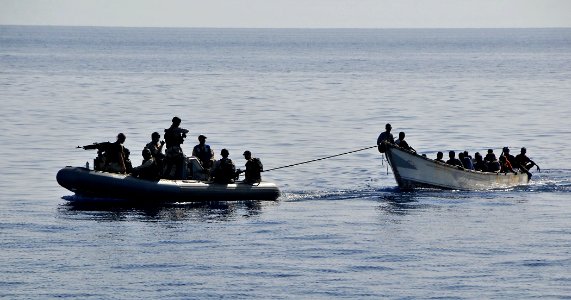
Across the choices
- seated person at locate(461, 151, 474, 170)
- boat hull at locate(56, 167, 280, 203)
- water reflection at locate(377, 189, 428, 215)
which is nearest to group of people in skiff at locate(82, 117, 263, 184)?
boat hull at locate(56, 167, 280, 203)

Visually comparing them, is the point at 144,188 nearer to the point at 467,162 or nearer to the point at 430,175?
the point at 430,175

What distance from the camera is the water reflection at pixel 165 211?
36969 millimetres

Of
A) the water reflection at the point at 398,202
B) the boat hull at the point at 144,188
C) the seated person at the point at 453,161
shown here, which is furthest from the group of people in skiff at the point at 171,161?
the seated person at the point at 453,161

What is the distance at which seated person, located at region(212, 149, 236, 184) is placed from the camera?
1518 inches

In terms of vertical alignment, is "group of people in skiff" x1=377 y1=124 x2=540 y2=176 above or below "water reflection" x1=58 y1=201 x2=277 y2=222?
above

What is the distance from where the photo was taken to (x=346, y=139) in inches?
2611

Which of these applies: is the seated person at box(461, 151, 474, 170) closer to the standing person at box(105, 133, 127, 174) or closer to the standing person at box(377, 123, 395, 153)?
the standing person at box(377, 123, 395, 153)

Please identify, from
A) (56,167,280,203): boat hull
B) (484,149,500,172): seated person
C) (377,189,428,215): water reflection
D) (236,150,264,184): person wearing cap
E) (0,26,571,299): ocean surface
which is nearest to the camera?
(0,26,571,299): ocean surface

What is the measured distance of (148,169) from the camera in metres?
37.5

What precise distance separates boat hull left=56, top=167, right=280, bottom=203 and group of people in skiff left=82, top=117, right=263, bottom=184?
0.87 ft

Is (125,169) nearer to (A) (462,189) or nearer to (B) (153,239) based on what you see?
(B) (153,239)

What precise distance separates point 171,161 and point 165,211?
65.2 inches

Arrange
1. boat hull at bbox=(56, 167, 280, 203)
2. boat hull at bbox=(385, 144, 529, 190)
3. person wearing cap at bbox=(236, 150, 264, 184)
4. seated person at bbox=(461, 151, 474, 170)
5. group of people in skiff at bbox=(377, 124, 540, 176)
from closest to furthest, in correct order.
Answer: boat hull at bbox=(56, 167, 280, 203), person wearing cap at bbox=(236, 150, 264, 184), group of people in skiff at bbox=(377, 124, 540, 176), boat hull at bbox=(385, 144, 529, 190), seated person at bbox=(461, 151, 474, 170)

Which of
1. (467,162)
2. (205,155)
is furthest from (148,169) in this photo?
(467,162)
